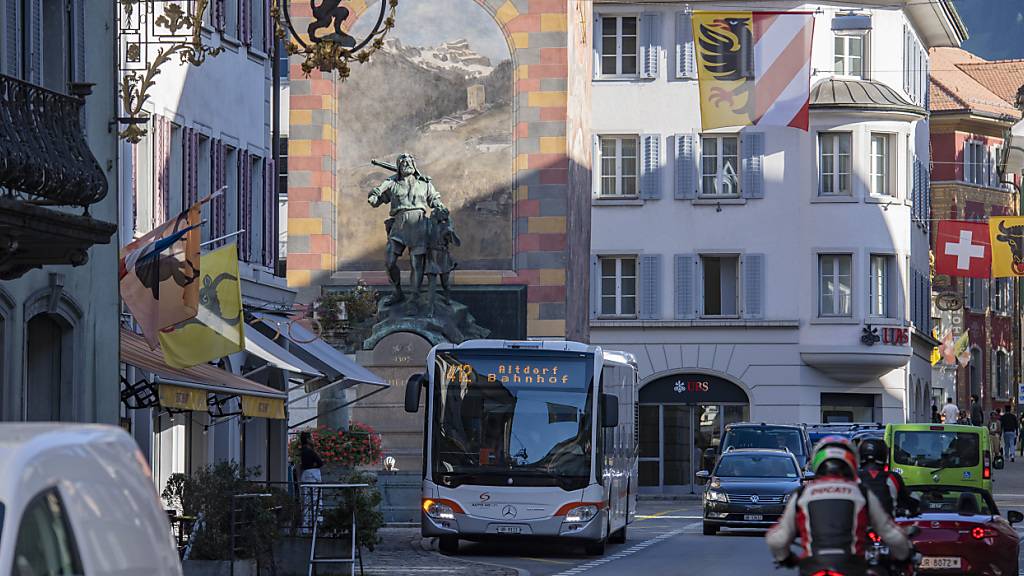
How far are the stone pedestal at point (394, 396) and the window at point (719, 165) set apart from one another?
18.5 m

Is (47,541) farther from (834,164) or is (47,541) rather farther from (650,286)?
(834,164)

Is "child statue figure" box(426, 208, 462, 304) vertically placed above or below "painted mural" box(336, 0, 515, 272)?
below

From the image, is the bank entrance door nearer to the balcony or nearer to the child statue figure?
the child statue figure

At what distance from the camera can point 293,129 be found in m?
53.1

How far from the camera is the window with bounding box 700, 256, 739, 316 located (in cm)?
6262

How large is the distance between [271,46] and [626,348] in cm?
2676

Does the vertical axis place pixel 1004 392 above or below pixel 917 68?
below

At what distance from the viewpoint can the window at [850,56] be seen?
63.2 metres

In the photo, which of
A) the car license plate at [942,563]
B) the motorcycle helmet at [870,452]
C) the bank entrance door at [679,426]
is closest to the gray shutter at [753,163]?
the bank entrance door at [679,426]

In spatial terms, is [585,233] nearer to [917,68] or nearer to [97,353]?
[917,68]

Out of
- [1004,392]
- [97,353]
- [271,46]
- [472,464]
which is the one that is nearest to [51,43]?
[97,353]

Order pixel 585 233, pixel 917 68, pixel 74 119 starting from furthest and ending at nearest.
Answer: pixel 917 68 → pixel 585 233 → pixel 74 119

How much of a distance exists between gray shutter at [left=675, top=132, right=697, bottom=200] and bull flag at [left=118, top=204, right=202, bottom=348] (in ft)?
128

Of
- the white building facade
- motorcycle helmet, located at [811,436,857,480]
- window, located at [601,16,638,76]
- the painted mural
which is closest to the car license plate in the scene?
motorcycle helmet, located at [811,436,857,480]
